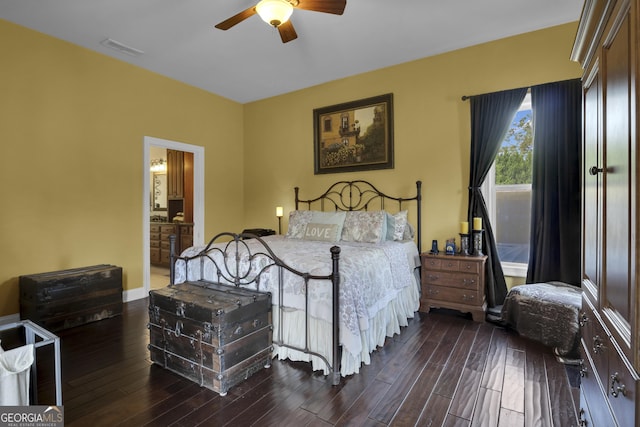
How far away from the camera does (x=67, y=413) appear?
192 cm

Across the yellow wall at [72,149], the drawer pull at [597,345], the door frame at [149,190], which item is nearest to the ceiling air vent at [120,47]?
the yellow wall at [72,149]

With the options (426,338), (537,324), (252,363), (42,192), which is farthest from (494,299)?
(42,192)

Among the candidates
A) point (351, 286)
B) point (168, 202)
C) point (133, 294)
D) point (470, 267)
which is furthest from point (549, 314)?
point (168, 202)

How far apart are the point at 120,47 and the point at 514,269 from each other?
208 inches

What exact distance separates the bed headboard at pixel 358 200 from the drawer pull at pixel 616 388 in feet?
10.0

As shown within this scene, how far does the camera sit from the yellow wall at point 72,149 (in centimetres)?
333

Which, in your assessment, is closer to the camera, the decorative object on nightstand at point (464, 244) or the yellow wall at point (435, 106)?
the yellow wall at point (435, 106)

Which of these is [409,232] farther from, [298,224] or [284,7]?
[284,7]

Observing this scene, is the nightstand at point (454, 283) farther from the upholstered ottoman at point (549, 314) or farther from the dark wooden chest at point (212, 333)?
the dark wooden chest at point (212, 333)

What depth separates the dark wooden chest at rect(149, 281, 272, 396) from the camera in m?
2.12

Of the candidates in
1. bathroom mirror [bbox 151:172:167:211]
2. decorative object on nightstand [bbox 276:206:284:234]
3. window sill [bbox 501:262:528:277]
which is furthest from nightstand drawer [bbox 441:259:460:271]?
bathroom mirror [bbox 151:172:167:211]

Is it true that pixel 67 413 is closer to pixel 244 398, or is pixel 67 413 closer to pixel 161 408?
pixel 161 408

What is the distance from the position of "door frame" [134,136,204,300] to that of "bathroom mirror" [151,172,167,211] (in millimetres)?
2585

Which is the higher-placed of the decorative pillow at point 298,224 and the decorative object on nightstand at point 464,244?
the decorative pillow at point 298,224
